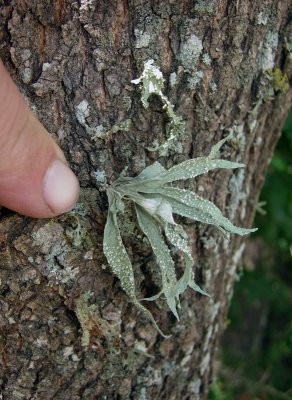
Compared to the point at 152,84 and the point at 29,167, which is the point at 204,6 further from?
the point at 29,167

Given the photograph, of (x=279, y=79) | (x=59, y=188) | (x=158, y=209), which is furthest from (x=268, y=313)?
(x=59, y=188)

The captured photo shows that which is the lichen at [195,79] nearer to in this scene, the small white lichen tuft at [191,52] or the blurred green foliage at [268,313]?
the small white lichen tuft at [191,52]

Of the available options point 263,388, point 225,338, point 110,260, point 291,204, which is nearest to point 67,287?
point 110,260

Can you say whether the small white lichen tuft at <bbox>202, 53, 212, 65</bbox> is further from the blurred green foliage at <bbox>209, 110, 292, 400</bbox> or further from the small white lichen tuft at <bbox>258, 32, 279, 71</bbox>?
the blurred green foliage at <bbox>209, 110, 292, 400</bbox>

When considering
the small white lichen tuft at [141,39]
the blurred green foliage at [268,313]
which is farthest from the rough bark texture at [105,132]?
the blurred green foliage at [268,313]

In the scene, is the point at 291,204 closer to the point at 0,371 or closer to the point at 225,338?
the point at 225,338

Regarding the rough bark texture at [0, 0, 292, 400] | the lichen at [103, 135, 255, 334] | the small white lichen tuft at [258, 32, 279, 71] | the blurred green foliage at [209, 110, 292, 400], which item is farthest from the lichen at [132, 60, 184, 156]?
the blurred green foliage at [209, 110, 292, 400]
